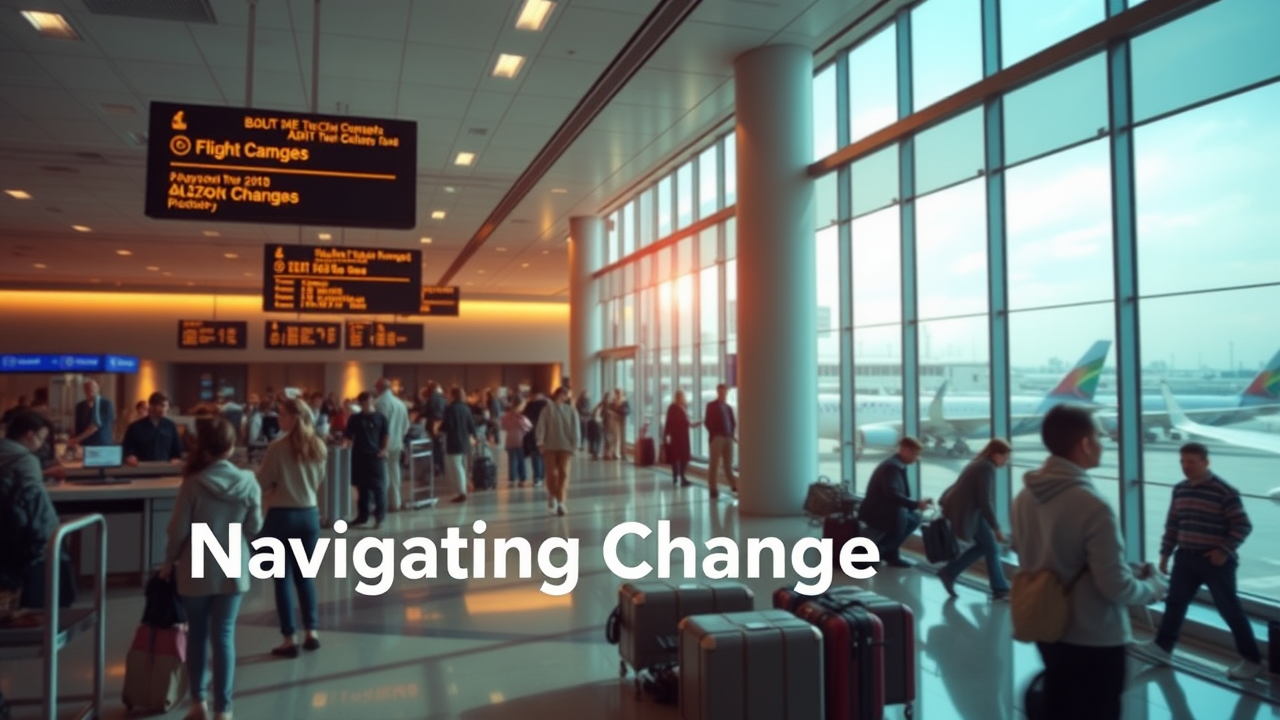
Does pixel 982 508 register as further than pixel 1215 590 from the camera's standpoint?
Yes

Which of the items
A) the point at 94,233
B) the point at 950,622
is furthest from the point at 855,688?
the point at 94,233

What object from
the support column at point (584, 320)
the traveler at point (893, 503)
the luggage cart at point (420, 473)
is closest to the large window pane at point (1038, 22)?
the traveler at point (893, 503)

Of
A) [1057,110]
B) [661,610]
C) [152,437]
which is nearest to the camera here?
[661,610]

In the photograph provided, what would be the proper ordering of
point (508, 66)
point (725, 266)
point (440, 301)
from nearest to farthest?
point (508, 66) → point (725, 266) → point (440, 301)

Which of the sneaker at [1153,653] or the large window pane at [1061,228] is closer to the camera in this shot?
the sneaker at [1153,653]

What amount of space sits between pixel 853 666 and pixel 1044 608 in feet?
5.45

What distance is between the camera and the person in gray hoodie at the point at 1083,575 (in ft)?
9.42

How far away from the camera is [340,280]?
1320 centimetres

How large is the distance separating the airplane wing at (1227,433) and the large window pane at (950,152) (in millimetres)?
2903

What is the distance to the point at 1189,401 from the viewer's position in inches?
314

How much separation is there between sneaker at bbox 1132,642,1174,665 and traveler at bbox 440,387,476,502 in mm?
9628

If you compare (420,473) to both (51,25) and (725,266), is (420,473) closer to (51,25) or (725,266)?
(725,266)

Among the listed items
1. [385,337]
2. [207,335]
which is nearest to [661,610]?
[385,337]

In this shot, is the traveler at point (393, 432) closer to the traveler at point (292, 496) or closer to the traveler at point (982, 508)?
the traveler at point (292, 496)
